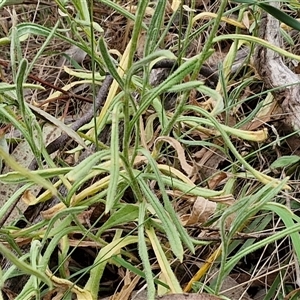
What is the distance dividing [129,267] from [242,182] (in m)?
0.28

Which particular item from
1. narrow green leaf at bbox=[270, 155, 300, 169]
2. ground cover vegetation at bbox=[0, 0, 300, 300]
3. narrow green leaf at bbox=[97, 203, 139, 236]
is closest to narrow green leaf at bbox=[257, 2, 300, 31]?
ground cover vegetation at bbox=[0, 0, 300, 300]

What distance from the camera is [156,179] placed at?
777 millimetres

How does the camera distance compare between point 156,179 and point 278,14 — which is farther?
point 278,14

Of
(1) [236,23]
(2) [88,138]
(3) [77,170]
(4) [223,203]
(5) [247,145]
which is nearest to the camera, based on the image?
(3) [77,170]

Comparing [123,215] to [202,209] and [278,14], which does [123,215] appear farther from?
[278,14]

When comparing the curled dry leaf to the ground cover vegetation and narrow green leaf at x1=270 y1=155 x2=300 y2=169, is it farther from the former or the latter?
narrow green leaf at x1=270 y1=155 x2=300 y2=169

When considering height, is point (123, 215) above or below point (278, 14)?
below

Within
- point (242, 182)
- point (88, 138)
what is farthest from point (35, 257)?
point (242, 182)

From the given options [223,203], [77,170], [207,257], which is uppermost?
[77,170]

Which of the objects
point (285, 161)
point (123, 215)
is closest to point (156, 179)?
point (123, 215)

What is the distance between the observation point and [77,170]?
640mm

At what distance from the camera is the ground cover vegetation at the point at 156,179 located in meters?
0.73

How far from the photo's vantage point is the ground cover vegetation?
0.73m

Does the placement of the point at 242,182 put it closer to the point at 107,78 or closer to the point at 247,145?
the point at 247,145
